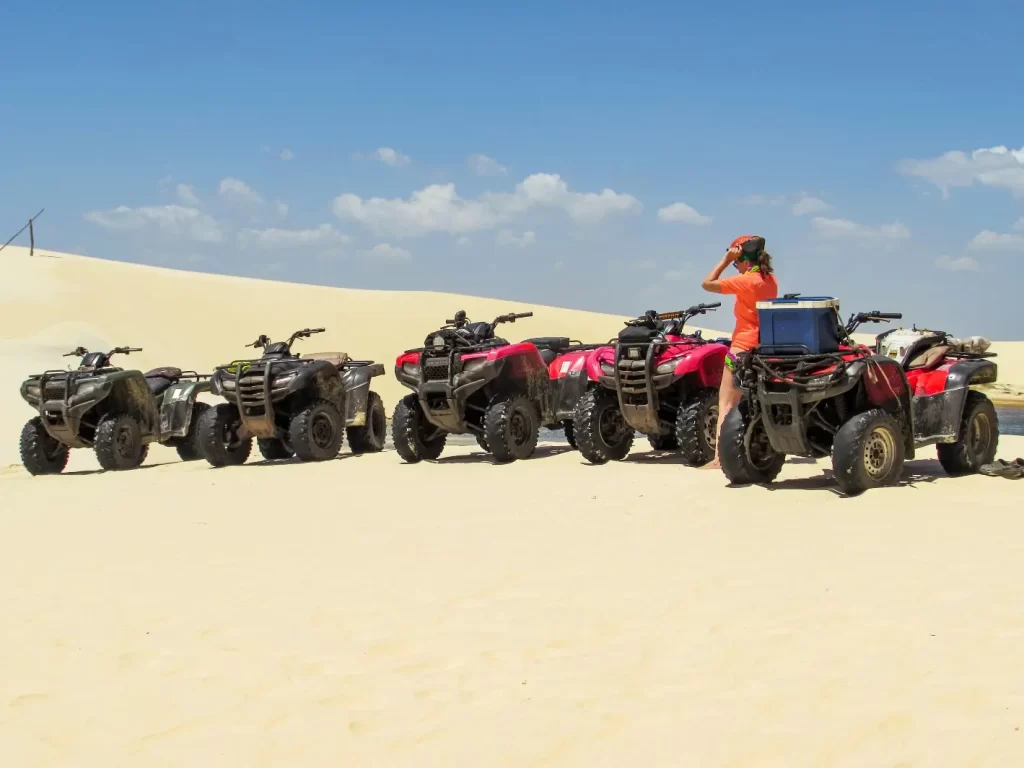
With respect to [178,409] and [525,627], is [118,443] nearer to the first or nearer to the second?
[178,409]

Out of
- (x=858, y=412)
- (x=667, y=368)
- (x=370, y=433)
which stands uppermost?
(x=667, y=368)

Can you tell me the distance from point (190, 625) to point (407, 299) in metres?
43.3

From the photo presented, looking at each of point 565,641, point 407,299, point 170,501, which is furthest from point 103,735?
point 407,299

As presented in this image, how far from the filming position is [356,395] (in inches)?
565

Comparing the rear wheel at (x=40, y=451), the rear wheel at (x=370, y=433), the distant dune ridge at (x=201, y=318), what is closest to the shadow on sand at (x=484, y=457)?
the rear wheel at (x=370, y=433)

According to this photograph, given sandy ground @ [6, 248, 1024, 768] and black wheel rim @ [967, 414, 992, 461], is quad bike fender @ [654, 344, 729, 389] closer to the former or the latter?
sandy ground @ [6, 248, 1024, 768]

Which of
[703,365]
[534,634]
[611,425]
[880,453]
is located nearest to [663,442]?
[611,425]

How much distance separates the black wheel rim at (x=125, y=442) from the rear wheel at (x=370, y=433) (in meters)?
2.64

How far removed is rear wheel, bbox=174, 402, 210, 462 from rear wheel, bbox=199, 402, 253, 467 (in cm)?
124

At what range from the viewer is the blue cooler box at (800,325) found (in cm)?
829

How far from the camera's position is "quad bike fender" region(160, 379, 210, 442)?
Result: 14.7 m

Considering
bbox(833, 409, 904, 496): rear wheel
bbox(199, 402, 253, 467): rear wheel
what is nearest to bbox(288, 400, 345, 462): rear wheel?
bbox(199, 402, 253, 467): rear wheel

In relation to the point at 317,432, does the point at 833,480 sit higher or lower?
lower

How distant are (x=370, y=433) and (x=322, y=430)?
1.43 m
